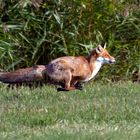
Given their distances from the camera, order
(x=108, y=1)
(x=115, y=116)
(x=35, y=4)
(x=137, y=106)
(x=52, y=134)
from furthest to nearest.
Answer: (x=108, y=1)
(x=35, y=4)
(x=137, y=106)
(x=115, y=116)
(x=52, y=134)

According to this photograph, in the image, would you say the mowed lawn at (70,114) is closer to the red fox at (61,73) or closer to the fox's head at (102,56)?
the red fox at (61,73)

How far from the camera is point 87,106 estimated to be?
10727 mm

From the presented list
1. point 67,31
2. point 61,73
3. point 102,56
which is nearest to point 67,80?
point 61,73

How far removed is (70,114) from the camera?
1020 cm

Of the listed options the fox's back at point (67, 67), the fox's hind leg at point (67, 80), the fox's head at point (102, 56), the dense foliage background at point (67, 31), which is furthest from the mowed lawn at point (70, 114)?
the dense foliage background at point (67, 31)

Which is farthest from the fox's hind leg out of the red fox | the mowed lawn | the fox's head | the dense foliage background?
the dense foliage background

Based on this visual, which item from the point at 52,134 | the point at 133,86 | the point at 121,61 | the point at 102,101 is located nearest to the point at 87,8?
the point at 121,61

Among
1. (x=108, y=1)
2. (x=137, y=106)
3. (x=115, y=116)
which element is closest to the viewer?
(x=115, y=116)

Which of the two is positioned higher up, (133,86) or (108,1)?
(108,1)

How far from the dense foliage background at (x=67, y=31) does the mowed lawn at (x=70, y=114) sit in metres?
1.51

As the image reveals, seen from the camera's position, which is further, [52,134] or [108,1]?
[108,1]

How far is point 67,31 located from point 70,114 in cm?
432

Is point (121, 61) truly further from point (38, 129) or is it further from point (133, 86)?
point (38, 129)

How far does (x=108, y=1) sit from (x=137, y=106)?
410cm
